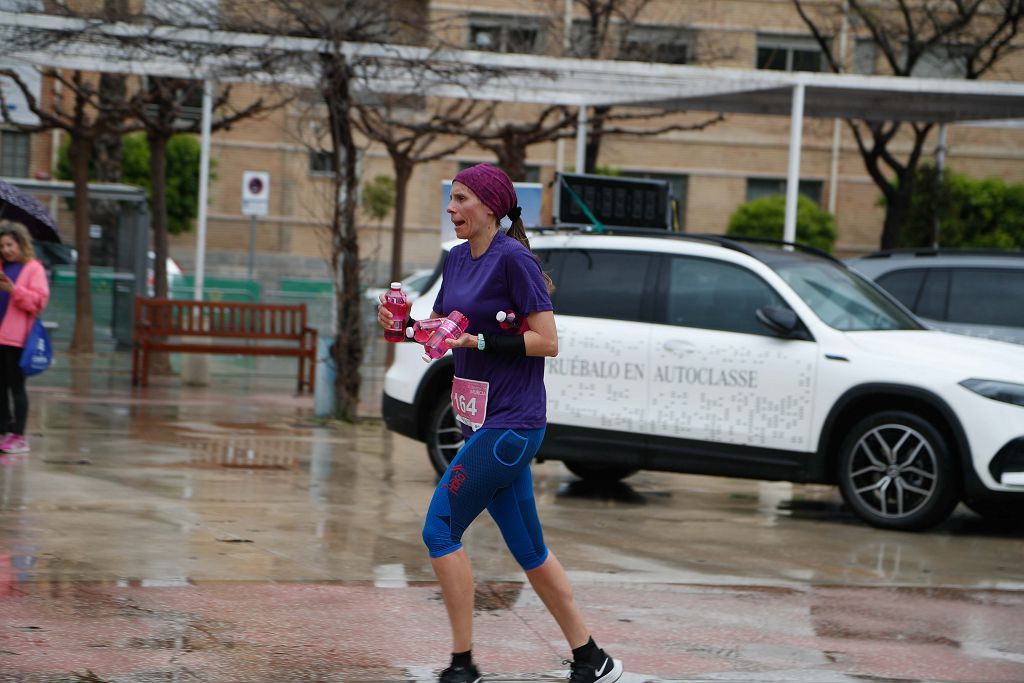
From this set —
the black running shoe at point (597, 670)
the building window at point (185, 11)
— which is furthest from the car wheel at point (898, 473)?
the building window at point (185, 11)

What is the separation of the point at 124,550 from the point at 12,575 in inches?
31.2

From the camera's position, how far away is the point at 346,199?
13984 millimetres

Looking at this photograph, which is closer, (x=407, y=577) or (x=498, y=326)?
(x=498, y=326)

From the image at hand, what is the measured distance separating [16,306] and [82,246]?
30.5ft

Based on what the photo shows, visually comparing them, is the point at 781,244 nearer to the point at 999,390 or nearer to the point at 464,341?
the point at 999,390

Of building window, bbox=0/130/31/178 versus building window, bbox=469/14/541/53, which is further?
building window, bbox=0/130/31/178

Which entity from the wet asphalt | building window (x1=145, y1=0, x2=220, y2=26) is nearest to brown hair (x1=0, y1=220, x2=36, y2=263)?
the wet asphalt

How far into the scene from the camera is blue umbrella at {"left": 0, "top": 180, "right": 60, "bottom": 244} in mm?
10374

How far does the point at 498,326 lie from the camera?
5203 millimetres

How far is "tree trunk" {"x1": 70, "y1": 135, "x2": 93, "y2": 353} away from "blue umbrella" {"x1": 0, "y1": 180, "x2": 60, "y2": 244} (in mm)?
8120

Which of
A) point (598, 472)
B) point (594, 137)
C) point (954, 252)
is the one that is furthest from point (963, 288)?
point (594, 137)

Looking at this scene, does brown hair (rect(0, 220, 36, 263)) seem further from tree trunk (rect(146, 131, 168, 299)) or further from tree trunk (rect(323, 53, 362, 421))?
tree trunk (rect(146, 131, 168, 299))

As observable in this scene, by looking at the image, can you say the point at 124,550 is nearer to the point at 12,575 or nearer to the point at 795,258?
the point at 12,575

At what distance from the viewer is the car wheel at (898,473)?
30.0 feet
